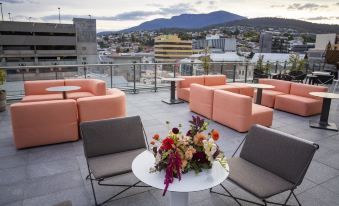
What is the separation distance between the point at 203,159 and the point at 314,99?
17.9 feet

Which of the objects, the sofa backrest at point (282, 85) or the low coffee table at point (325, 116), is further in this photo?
the sofa backrest at point (282, 85)

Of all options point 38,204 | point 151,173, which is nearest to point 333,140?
point 151,173

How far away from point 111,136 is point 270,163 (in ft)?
5.80

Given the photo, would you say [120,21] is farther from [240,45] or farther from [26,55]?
[26,55]

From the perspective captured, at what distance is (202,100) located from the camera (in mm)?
5699

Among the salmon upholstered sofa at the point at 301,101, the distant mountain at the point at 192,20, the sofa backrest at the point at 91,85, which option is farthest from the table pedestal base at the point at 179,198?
the distant mountain at the point at 192,20

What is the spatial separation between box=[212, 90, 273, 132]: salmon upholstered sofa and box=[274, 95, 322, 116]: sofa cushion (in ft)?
4.39

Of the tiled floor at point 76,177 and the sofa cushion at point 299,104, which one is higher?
the sofa cushion at point 299,104

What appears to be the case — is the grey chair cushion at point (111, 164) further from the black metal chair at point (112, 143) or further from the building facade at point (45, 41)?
the building facade at point (45, 41)

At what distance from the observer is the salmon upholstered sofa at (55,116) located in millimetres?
3797

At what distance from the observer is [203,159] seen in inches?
73.4

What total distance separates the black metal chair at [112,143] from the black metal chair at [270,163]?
113cm

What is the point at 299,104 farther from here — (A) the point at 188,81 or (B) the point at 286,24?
(B) the point at 286,24

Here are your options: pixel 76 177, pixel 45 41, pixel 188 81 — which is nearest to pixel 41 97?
pixel 76 177
